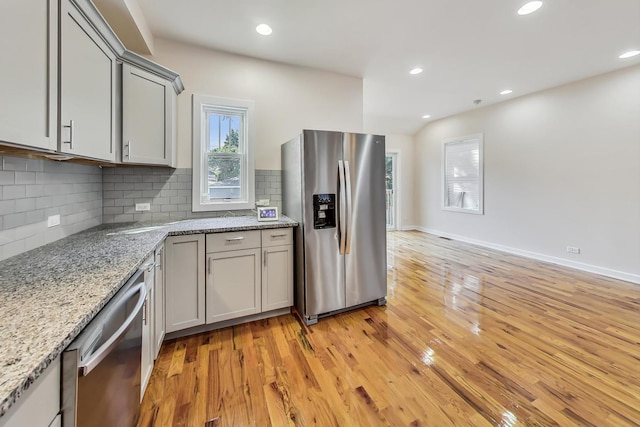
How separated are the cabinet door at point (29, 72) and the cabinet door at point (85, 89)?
2.9 inches

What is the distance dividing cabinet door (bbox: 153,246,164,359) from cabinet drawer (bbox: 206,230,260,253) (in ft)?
1.22

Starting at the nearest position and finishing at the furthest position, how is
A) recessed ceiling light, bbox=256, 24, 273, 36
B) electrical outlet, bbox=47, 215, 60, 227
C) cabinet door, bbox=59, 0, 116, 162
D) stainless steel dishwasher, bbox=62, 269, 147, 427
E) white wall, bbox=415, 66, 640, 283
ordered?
1. stainless steel dishwasher, bbox=62, 269, 147, 427
2. cabinet door, bbox=59, 0, 116, 162
3. electrical outlet, bbox=47, 215, 60, 227
4. recessed ceiling light, bbox=256, 24, 273, 36
5. white wall, bbox=415, 66, 640, 283

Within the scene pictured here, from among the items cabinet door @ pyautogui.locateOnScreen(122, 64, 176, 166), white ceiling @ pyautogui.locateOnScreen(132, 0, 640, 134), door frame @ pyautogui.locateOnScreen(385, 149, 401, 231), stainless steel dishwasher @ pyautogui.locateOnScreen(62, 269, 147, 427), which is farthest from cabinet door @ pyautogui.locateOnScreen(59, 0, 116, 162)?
door frame @ pyautogui.locateOnScreen(385, 149, 401, 231)

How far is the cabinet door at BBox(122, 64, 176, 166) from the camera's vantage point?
6.96 ft

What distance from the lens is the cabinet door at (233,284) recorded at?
230cm

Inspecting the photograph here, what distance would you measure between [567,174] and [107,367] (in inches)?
222

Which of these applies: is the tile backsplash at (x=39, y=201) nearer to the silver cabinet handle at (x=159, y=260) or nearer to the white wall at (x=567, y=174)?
the silver cabinet handle at (x=159, y=260)

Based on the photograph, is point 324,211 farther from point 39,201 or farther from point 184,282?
point 39,201

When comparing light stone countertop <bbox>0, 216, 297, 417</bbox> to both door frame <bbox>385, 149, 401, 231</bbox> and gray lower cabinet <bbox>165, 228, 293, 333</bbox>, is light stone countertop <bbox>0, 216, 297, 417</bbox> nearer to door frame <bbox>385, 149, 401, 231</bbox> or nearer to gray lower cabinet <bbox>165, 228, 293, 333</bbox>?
gray lower cabinet <bbox>165, 228, 293, 333</bbox>

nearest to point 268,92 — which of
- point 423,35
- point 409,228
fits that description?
point 423,35

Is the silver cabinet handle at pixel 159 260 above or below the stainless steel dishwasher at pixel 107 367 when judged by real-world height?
above

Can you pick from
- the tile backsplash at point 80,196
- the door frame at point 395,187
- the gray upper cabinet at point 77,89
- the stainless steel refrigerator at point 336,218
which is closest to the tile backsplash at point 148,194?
the tile backsplash at point 80,196

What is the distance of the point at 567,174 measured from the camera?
4.09 m

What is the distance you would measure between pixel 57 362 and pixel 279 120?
9.60 feet
